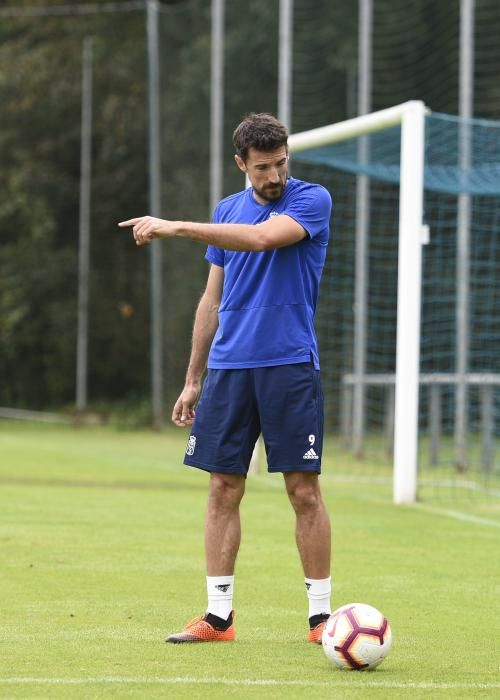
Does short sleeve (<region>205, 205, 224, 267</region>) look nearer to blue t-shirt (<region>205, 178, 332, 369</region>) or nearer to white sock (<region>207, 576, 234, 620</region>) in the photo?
blue t-shirt (<region>205, 178, 332, 369</region>)

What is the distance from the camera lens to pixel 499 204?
19.1 m

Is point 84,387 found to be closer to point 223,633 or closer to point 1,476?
point 1,476

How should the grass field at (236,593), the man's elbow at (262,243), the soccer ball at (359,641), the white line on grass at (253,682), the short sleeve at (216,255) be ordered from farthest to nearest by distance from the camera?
the short sleeve at (216,255) → the man's elbow at (262,243) → the soccer ball at (359,641) → the grass field at (236,593) → the white line on grass at (253,682)

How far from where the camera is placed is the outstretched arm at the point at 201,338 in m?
5.83

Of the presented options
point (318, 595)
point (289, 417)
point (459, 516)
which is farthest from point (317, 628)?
point (459, 516)

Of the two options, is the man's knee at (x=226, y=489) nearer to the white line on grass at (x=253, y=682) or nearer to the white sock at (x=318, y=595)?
the white sock at (x=318, y=595)

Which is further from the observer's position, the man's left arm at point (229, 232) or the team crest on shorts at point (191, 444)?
the team crest on shorts at point (191, 444)

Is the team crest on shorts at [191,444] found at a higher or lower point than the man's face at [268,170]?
lower

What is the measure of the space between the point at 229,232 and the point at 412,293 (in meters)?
6.26

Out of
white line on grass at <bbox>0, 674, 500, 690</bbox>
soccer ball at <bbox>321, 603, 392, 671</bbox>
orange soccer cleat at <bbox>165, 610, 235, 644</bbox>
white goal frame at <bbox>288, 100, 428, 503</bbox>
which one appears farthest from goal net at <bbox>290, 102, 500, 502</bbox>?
white line on grass at <bbox>0, 674, 500, 690</bbox>

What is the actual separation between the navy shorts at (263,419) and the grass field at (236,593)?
0.68 m

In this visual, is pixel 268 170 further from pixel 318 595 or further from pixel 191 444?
pixel 318 595

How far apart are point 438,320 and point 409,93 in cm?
339

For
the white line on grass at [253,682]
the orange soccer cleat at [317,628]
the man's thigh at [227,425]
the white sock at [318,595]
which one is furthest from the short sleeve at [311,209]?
the white line on grass at [253,682]
